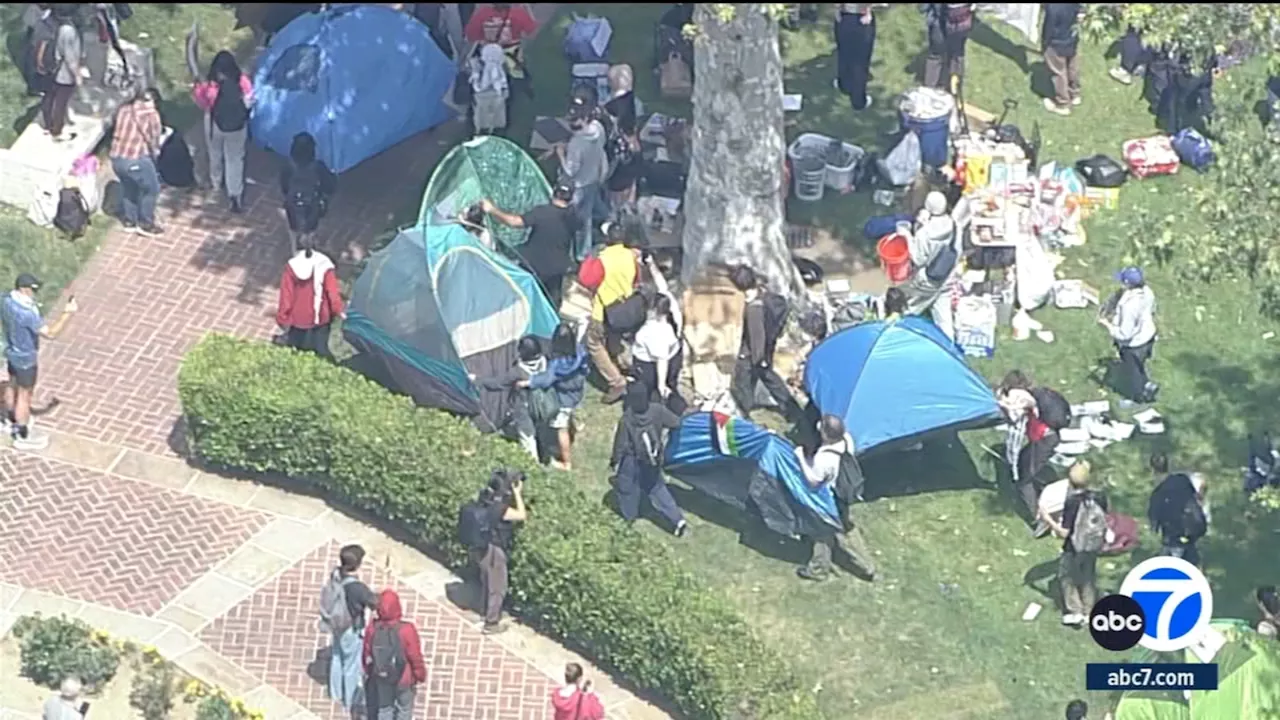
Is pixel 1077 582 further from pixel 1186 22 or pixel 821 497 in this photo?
pixel 1186 22

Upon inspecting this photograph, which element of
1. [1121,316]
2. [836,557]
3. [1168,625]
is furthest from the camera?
[1121,316]

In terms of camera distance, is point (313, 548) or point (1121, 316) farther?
point (1121, 316)

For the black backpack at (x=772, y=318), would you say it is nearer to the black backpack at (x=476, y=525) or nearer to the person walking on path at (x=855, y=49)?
the black backpack at (x=476, y=525)

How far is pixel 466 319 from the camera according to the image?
912 inches

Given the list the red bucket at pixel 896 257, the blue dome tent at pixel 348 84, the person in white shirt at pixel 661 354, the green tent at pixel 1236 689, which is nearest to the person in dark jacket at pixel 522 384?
the person in white shirt at pixel 661 354

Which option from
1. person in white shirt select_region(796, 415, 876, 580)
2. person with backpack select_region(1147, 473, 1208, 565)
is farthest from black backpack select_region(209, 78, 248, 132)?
person with backpack select_region(1147, 473, 1208, 565)

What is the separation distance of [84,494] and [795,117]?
9.24m

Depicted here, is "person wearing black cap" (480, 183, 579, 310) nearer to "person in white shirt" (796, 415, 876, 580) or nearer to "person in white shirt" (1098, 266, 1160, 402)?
"person in white shirt" (796, 415, 876, 580)

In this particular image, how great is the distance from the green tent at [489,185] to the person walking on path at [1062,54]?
6.54 m

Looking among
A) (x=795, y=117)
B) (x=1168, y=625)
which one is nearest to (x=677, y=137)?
(x=795, y=117)

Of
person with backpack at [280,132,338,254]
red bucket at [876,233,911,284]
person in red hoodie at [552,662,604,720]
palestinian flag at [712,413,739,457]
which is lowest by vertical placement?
red bucket at [876,233,911,284]

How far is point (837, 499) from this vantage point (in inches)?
857

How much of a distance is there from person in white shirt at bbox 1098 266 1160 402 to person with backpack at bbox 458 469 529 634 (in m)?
6.04

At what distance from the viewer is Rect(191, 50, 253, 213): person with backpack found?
1021 inches
